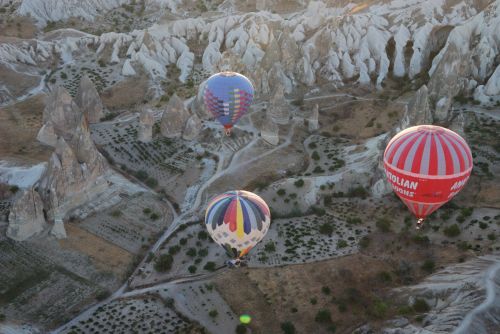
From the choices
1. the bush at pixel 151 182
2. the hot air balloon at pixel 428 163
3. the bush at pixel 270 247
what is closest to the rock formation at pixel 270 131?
the bush at pixel 151 182

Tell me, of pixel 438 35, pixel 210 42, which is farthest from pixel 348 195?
pixel 210 42

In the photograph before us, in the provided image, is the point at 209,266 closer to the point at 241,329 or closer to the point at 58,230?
the point at 241,329

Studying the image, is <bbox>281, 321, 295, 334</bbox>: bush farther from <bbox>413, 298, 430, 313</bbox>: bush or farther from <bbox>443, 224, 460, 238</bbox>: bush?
<bbox>443, 224, 460, 238</bbox>: bush

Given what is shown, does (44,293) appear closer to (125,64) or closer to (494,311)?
(494,311)

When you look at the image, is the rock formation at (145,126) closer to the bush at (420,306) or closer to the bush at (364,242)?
the bush at (364,242)

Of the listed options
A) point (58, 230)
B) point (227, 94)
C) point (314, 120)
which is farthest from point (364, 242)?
point (58, 230)
